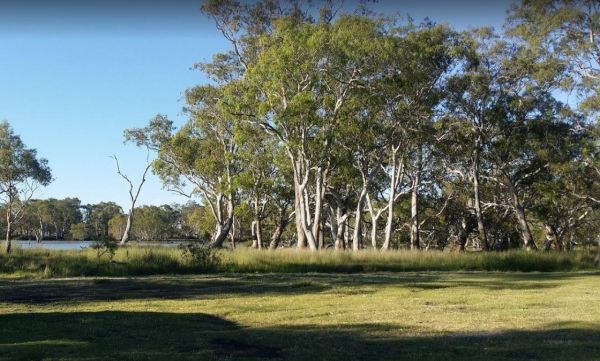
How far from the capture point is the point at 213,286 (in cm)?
2012

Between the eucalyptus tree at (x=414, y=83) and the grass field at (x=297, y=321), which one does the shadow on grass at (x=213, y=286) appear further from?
the eucalyptus tree at (x=414, y=83)

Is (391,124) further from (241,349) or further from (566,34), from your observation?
(241,349)

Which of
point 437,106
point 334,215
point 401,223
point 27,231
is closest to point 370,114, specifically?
point 437,106

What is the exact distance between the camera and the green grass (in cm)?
2608

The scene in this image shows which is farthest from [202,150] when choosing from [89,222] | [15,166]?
[89,222]

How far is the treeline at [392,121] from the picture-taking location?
3509 centimetres

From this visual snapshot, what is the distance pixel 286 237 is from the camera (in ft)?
271

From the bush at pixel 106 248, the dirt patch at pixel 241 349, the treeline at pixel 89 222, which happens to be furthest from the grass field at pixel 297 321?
the treeline at pixel 89 222

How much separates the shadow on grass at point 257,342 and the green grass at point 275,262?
562 inches

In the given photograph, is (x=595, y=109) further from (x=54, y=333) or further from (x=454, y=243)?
(x=54, y=333)

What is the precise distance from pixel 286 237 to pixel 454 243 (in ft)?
96.1

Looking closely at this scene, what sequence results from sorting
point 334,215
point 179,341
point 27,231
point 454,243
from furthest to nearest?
point 27,231 < point 454,243 < point 334,215 < point 179,341

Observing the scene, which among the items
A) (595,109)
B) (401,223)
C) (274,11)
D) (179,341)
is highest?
(274,11)

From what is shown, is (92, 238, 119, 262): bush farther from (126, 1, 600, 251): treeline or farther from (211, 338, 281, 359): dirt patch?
(211, 338, 281, 359): dirt patch
